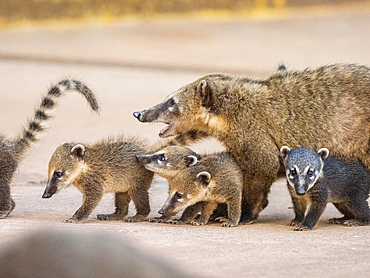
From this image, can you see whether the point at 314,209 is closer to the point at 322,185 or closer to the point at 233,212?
the point at 322,185

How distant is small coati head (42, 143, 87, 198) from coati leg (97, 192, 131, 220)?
623mm

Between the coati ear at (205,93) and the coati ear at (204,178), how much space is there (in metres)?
0.91

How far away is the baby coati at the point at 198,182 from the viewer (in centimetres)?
847

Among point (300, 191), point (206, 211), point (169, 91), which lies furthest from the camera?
point (169, 91)

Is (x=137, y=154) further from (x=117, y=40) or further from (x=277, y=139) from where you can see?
(x=117, y=40)

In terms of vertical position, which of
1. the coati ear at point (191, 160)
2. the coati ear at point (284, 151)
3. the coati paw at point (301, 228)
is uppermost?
the coati ear at point (284, 151)

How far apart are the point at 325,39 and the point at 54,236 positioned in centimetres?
1930

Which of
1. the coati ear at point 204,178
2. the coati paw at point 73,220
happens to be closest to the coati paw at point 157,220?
the coati ear at point 204,178

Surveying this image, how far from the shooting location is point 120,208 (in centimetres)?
900

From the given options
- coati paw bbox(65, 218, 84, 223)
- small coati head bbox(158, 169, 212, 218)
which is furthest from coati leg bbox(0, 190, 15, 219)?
small coati head bbox(158, 169, 212, 218)

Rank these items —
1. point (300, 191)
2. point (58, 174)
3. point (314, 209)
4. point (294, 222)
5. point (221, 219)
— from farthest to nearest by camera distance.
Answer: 1. point (221, 219)
2. point (294, 222)
3. point (58, 174)
4. point (314, 209)
5. point (300, 191)

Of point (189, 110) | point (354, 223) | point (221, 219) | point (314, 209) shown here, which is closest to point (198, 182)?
point (221, 219)

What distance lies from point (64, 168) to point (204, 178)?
1.56 metres

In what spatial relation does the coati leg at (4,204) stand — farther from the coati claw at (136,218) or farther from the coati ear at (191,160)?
the coati ear at (191,160)
